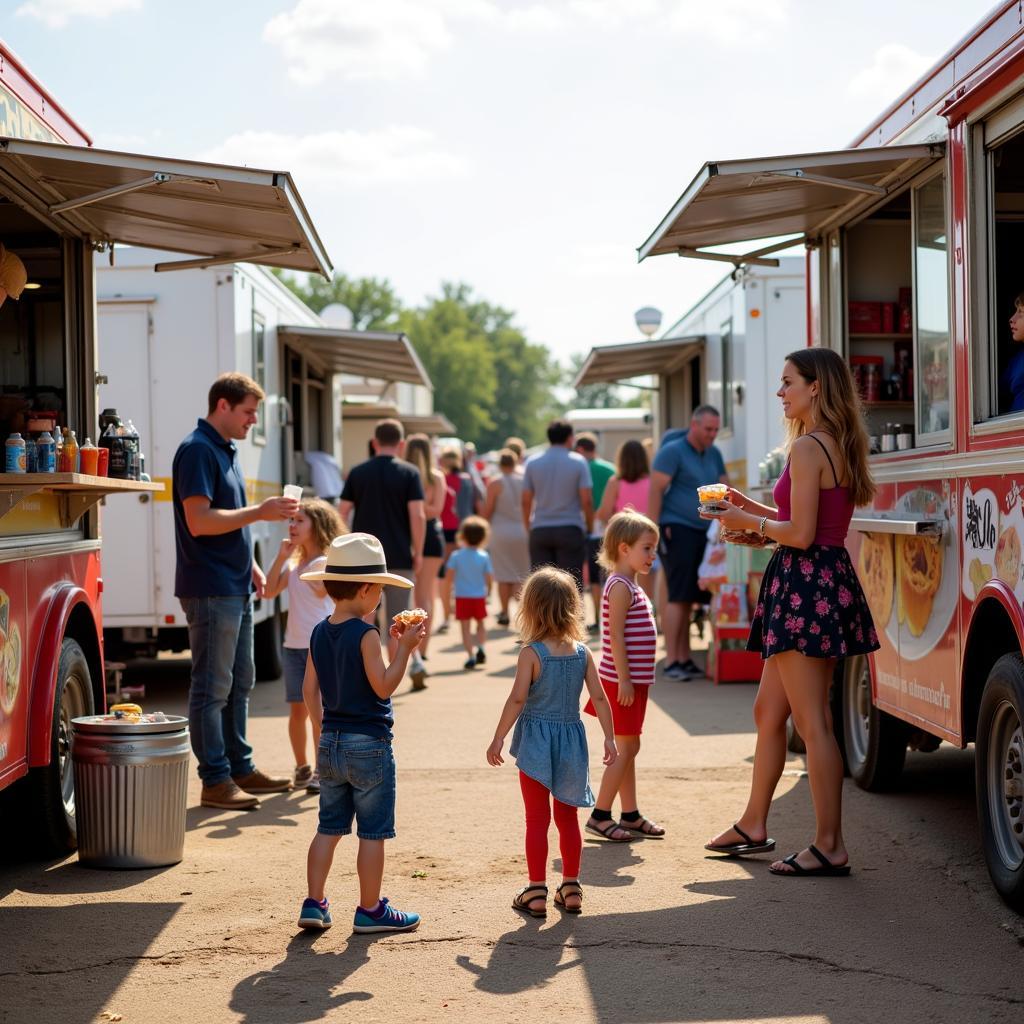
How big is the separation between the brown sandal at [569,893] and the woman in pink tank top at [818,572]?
0.89 meters

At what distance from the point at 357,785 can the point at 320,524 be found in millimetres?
2664

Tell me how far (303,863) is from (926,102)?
3.91 metres

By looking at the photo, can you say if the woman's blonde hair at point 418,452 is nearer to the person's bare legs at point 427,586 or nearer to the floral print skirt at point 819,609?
the person's bare legs at point 427,586

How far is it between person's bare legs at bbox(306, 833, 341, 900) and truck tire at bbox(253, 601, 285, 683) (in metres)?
7.07

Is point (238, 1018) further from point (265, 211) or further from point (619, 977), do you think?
point (265, 211)

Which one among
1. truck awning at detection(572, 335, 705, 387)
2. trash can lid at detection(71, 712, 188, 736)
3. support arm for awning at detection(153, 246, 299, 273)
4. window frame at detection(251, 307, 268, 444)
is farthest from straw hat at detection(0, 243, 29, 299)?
truck awning at detection(572, 335, 705, 387)

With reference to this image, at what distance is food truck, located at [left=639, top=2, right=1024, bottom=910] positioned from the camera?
17.0 feet

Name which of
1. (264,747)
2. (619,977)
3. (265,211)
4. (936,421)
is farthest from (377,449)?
(619,977)

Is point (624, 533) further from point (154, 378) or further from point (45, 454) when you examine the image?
point (154, 378)

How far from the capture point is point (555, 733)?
517 centimetres

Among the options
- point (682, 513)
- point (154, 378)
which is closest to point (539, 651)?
point (154, 378)

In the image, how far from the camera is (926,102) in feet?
20.3

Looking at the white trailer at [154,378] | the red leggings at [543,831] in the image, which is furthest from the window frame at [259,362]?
the red leggings at [543,831]

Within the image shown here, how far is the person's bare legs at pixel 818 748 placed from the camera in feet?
18.2
